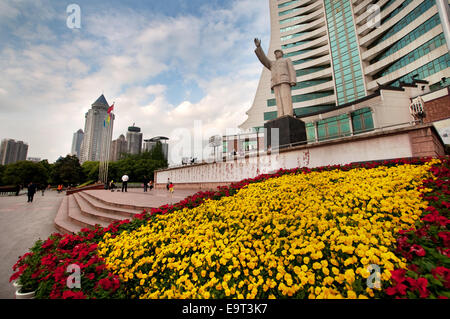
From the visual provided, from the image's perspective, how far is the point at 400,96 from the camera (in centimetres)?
2127

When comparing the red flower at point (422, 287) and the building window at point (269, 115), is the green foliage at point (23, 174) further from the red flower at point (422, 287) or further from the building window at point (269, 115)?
the red flower at point (422, 287)

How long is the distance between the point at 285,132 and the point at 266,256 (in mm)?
9609

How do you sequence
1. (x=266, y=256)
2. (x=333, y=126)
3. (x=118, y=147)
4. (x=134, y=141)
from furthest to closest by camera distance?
(x=134, y=141), (x=118, y=147), (x=333, y=126), (x=266, y=256)

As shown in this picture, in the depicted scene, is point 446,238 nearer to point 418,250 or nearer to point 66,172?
point 418,250

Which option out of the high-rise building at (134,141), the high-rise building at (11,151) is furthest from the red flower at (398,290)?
the high-rise building at (11,151)

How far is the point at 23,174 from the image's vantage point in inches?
1668

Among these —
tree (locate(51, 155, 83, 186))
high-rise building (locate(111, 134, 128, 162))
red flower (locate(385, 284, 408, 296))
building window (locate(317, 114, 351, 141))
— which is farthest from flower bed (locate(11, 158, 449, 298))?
high-rise building (locate(111, 134, 128, 162))

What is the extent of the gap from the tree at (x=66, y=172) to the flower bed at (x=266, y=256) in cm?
5176

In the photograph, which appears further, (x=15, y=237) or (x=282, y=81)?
(x=282, y=81)

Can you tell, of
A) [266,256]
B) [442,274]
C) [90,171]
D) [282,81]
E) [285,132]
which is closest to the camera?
[442,274]

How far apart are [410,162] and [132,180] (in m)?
51.1

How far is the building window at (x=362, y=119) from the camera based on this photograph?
898 inches

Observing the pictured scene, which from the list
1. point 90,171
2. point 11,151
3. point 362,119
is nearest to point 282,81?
point 362,119
